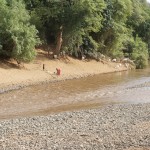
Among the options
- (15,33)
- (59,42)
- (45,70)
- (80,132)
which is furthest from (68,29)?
(80,132)

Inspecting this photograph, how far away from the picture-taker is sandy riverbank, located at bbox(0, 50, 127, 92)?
30547 millimetres

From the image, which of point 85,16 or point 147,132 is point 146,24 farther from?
point 147,132

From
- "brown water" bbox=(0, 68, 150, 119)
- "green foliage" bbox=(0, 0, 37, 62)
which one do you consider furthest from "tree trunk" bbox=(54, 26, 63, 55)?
"brown water" bbox=(0, 68, 150, 119)

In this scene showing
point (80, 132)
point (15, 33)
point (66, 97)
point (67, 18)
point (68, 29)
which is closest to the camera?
point (80, 132)

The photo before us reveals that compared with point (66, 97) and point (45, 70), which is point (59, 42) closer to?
point (45, 70)

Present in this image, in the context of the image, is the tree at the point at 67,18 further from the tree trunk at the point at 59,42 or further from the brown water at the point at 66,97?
the brown water at the point at 66,97

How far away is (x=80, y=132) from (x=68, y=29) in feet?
91.3

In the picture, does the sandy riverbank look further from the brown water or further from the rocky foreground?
the rocky foreground

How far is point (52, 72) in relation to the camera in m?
36.8

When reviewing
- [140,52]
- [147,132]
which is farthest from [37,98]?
[140,52]

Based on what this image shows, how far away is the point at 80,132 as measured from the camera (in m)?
15.1

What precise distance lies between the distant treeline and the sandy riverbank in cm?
126

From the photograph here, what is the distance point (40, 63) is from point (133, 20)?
3129 centimetres

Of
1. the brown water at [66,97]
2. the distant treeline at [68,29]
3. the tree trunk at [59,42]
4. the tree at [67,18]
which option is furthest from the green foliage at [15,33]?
the tree trunk at [59,42]
